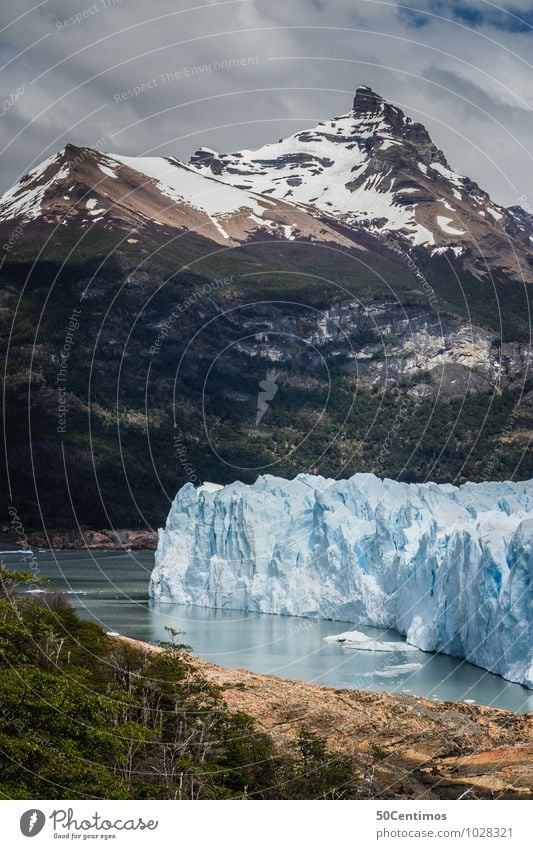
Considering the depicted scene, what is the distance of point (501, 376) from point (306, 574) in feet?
190

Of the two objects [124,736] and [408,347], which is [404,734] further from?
[408,347]

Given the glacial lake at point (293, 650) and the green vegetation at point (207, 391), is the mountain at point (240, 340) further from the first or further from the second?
the glacial lake at point (293, 650)

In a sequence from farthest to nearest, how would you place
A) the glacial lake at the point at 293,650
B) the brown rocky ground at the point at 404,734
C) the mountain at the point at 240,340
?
the mountain at the point at 240,340
the glacial lake at the point at 293,650
the brown rocky ground at the point at 404,734

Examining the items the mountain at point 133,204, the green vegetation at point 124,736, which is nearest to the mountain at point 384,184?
the mountain at point 133,204

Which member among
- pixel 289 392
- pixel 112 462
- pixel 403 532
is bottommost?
pixel 403 532

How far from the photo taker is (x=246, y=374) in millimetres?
106000

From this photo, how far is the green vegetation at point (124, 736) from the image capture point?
12.9 meters

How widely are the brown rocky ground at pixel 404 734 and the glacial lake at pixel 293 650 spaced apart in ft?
13.7

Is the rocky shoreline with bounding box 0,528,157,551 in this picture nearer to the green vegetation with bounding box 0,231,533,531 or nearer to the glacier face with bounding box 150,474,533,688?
the green vegetation with bounding box 0,231,533,531

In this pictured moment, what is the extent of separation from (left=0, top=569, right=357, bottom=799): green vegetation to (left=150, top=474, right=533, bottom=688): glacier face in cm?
1145

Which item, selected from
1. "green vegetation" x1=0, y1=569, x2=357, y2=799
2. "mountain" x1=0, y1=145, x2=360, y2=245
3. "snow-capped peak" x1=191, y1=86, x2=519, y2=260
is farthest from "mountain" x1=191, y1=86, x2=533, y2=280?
"green vegetation" x1=0, y1=569, x2=357, y2=799

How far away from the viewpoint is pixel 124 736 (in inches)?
579

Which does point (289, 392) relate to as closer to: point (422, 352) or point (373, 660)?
point (422, 352)

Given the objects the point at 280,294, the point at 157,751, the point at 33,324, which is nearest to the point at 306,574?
the point at 157,751
